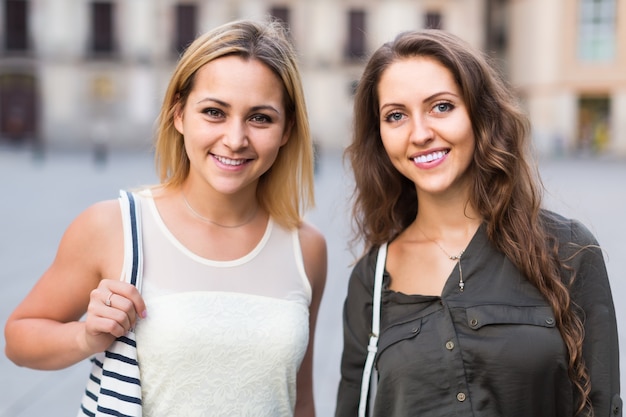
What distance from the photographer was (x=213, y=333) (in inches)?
87.6

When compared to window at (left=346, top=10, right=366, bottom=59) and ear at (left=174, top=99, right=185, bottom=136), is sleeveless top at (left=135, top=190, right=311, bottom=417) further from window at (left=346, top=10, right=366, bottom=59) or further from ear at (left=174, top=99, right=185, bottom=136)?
window at (left=346, top=10, right=366, bottom=59)

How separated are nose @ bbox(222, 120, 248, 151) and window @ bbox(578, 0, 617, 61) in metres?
35.8

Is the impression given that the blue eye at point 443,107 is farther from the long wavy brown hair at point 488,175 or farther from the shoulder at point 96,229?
the shoulder at point 96,229

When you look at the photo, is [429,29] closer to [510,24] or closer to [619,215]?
[619,215]

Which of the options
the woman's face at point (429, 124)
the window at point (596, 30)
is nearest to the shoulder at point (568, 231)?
the woman's face at point (429, 124)

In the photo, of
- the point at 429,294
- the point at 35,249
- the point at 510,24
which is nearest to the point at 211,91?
the point at 429,294

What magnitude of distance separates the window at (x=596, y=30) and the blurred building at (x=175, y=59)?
0.04 meters

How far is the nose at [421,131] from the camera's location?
2344 millimetres

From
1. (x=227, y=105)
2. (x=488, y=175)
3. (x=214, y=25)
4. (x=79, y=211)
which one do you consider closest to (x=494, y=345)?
(x=488, y=175)

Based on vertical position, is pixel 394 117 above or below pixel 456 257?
above

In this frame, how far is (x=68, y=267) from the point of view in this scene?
2266 mm

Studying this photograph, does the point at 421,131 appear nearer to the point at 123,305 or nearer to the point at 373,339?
the point at 373,339

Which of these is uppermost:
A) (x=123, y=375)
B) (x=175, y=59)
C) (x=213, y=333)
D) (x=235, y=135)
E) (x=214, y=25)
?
(x=214, y=25)

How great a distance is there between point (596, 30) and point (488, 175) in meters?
35.7
